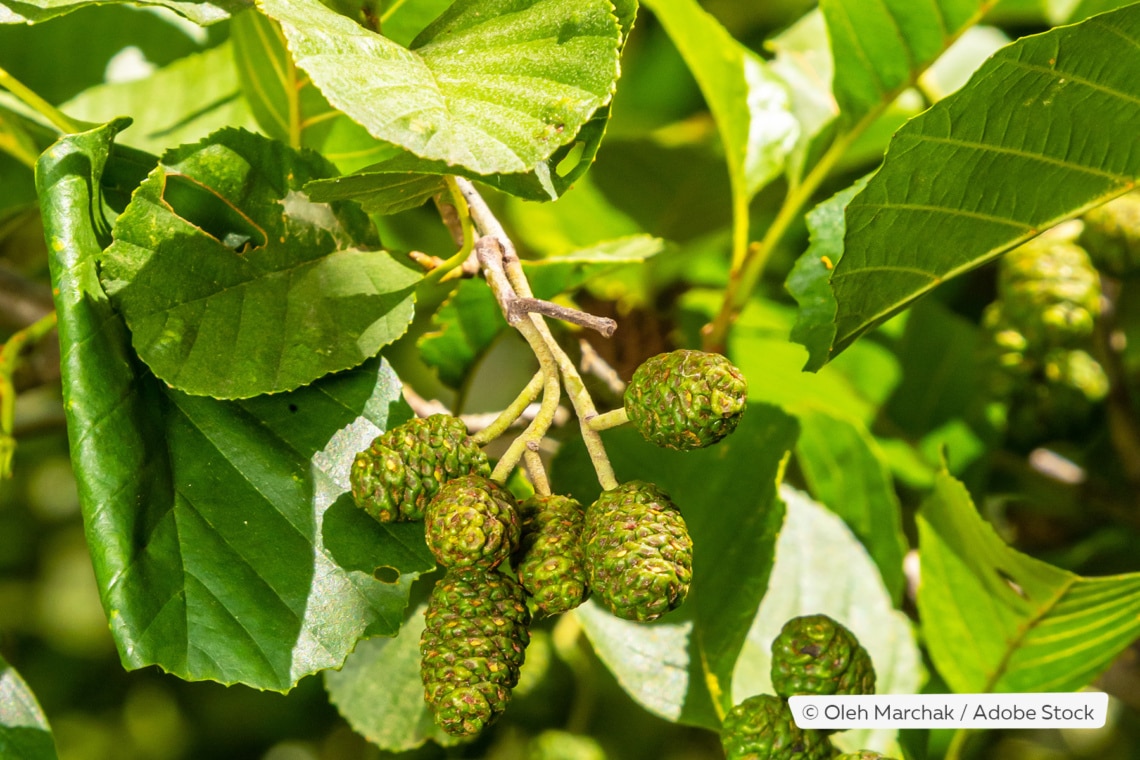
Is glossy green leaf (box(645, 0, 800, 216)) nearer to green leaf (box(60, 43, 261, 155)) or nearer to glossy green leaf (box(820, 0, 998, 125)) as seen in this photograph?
glossy green leaf (box(820, 0, 998, 125))

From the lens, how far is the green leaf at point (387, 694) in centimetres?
129

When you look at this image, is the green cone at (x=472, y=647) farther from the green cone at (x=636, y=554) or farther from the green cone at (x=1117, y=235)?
the green cone at (x=1117, y=235)

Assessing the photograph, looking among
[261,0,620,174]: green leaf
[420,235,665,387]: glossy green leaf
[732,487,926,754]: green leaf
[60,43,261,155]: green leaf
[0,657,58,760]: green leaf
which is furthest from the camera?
[60,43,261,155]: green leaf

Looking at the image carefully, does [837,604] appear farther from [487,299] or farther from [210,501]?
[210,501]

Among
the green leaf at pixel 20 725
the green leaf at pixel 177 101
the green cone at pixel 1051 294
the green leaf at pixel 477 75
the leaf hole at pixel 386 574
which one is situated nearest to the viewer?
the green leaf at pixel 477 75

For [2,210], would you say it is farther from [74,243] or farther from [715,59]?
[715,59]

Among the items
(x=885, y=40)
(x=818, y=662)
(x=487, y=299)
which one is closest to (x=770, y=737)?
(x=818, y=662)

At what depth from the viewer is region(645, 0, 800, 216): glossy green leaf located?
1.30 m

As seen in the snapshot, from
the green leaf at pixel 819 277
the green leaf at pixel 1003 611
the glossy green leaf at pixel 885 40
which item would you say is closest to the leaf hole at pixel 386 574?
the green leaf at pixel 819 277

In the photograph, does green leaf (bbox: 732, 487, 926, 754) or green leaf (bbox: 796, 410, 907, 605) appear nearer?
green leaf (bbox: 732, 487, 926, 754)

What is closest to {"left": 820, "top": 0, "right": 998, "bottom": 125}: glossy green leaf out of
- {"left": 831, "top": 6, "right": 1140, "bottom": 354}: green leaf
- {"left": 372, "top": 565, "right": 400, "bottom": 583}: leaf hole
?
{"left": 831, "top": 6, "right": 1140, "bottom": 354}: green leaf

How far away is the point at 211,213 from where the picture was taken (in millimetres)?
951

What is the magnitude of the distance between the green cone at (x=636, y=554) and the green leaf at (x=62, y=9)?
1.74 feet

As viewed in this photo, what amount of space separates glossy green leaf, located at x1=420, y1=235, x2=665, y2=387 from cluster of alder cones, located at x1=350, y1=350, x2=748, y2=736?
347 millimetres
